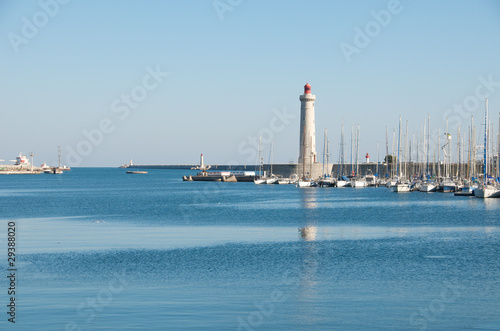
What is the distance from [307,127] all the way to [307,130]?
23.0 inches

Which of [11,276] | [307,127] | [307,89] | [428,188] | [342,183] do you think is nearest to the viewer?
[11,276]

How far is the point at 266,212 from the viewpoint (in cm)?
6150

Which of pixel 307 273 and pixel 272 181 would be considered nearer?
pixel 307 273

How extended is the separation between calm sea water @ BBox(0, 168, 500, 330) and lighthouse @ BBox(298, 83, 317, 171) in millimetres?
77935

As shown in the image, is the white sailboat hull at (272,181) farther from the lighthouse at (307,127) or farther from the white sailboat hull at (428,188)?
the white sailboat hull at (428,188)

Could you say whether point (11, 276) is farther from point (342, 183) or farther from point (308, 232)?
point (342, 183)

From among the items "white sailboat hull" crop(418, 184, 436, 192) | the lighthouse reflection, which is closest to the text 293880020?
the lighthouse reflection

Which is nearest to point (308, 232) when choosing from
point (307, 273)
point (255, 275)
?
point (307, 273)

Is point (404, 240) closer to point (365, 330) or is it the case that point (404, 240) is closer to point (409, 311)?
point (409, 311)

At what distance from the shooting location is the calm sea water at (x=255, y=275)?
19.2 metres

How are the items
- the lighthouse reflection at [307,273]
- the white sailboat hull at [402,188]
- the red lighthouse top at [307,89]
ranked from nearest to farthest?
the lighthouse reflection at [307,273] → the white sailboat hull at [402,188] → the red lighthouse top at [307,89]

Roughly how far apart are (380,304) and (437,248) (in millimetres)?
14703

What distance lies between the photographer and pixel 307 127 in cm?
12725

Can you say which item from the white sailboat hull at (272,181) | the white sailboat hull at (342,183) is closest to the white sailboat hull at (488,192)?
the white sailboat hull at (342,183)
